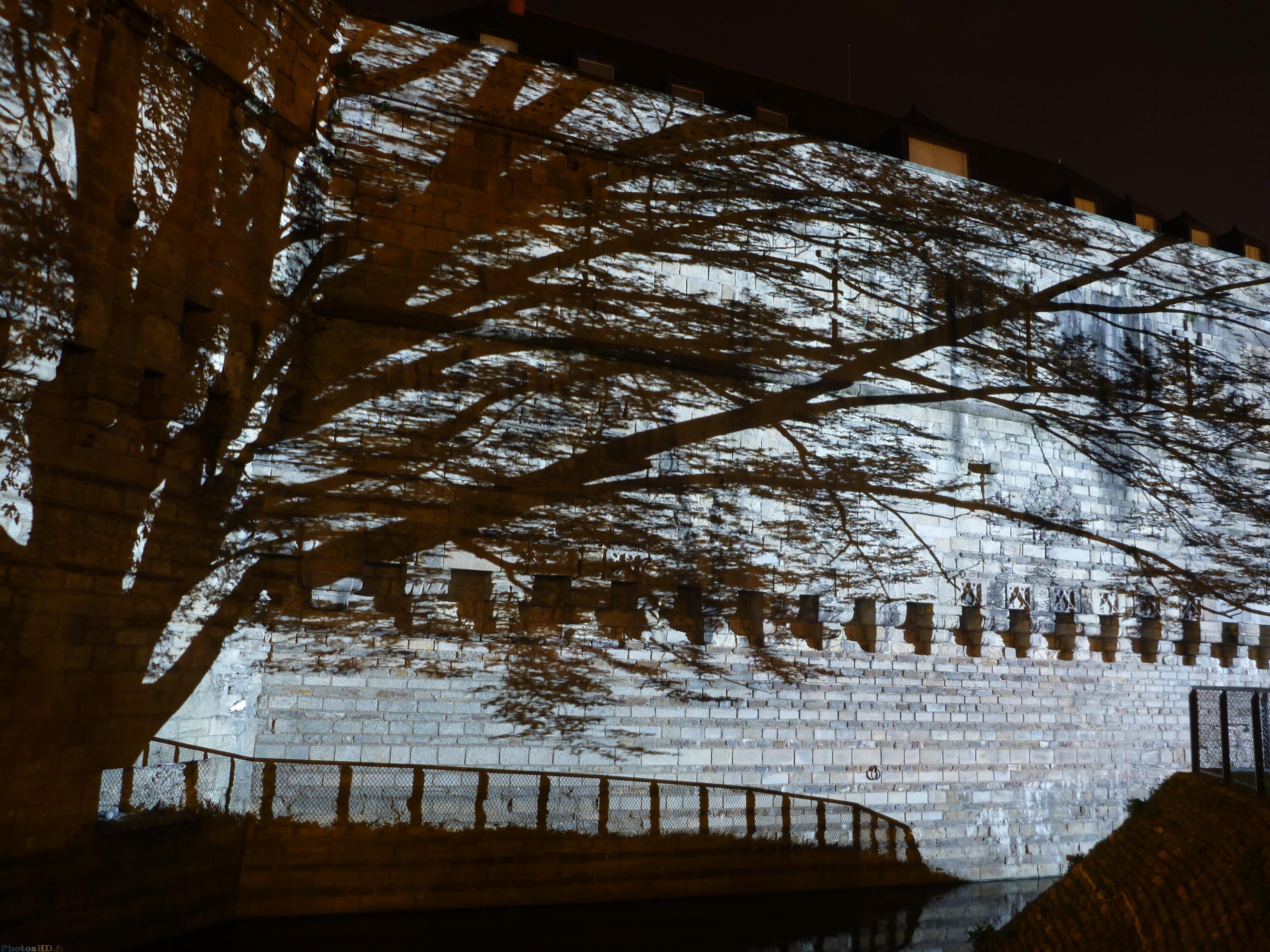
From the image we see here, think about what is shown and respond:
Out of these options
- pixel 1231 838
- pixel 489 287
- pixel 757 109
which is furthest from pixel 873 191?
pixel 1231 838

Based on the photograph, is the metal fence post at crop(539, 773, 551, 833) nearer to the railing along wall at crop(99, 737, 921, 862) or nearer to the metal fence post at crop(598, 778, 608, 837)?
the railing along wall at crop(99, 737, 921, 862)

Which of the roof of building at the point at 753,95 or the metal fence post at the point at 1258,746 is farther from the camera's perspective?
the roof of building at the point at 753,95

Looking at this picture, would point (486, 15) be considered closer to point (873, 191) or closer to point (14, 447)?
point (873, 191)

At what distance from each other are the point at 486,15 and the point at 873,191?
249 inches

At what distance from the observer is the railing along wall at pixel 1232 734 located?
22.0 feet

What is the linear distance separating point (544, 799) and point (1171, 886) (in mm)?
5012

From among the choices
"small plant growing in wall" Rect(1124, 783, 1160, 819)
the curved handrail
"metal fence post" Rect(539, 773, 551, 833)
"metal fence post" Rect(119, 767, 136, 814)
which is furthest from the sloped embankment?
"metal fence post" Rect(119, 767, 136, 814)

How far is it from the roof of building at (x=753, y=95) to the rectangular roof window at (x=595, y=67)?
7 centimetres

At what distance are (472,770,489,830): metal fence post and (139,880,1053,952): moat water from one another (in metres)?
0.73

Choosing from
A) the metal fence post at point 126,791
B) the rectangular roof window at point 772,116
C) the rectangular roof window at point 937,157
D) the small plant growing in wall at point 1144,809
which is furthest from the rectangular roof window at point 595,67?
the small plant growing in wall at point 1144,809

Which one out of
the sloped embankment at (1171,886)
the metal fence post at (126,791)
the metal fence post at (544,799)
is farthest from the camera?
the metal fence post at (544,799)

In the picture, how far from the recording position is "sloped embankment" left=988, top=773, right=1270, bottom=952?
17.8 ft

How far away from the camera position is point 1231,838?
614 cm

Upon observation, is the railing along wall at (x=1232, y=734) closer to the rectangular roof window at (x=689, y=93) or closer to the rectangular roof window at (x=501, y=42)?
the rectangular roof window at (x=689, y=93)
